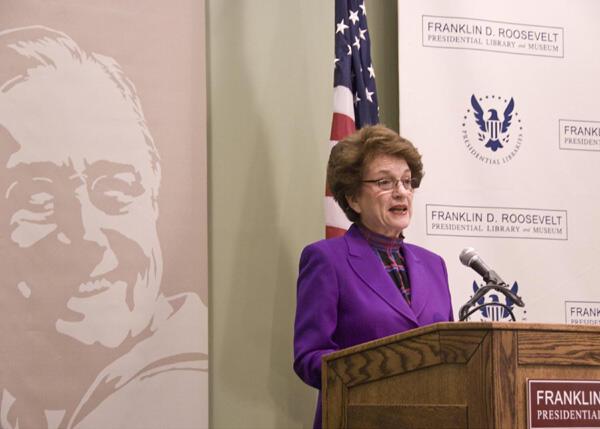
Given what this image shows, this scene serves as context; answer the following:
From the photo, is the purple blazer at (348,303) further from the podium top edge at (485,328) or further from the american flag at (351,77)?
the american flag at (351,77)

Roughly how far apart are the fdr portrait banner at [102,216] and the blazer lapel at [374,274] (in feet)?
3.44

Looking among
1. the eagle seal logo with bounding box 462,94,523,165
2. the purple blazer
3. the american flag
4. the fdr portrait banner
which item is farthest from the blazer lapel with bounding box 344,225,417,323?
the eagle seal logo with bounding box 462,94,523,165

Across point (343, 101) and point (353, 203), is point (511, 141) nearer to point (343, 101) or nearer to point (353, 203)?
point (343, 101)

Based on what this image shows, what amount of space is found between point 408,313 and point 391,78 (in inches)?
72.2

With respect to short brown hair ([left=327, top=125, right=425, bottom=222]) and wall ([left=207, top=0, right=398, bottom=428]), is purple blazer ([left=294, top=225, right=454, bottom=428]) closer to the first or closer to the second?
short brown hair ([left=327, top=125, right=425, bottom=222])

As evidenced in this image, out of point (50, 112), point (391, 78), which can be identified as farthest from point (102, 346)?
point (391, 78)

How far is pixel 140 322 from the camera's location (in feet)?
12.7

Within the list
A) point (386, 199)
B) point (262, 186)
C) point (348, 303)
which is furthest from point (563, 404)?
point (262, 186)

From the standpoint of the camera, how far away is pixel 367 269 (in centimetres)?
305

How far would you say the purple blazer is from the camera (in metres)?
2.93

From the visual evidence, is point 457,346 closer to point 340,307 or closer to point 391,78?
point 340,307

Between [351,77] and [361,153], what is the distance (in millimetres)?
982

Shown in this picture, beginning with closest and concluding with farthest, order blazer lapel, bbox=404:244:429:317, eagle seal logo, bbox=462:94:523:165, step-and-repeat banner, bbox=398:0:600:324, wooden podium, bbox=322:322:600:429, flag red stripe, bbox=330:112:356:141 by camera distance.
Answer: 1. wooden podium, bbox=322:322:600:429
2. blazer lapel, bbox=404:244:429:317
3. flag red stripe, bbox=330:112:356:141
4. step-and-repeat banner, bbox=398:0:600:324
5. eagle seal logo, bbox=462:94:523:165

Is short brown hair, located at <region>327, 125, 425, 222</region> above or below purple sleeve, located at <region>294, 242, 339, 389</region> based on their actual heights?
above
